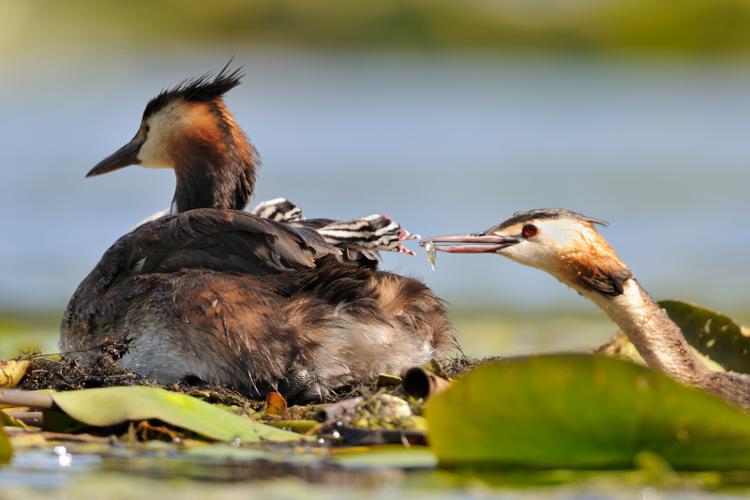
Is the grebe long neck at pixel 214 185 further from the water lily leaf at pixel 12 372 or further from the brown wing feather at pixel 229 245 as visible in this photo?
the water lily leaf at pixel 12 372

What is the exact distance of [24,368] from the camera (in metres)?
5.38

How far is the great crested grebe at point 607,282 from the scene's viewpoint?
5.01m

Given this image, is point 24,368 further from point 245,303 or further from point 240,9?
point 240,9

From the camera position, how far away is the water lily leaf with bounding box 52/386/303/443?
429 cm

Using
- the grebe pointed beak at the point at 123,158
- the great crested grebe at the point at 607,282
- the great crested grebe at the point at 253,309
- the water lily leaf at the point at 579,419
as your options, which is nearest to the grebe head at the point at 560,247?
the great crested grebe at the point at 607,282

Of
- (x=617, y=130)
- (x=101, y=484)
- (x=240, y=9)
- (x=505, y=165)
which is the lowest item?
(x=101, y=484)

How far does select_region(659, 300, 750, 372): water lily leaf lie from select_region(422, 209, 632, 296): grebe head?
3.21 ft

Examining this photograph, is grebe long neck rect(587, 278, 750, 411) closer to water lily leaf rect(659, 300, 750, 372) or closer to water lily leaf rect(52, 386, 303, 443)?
water lily leaf rect(659, 300, 750, 372)

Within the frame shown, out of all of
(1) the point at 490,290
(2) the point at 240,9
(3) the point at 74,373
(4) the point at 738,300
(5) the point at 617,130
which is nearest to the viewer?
(3) the point at 74,373

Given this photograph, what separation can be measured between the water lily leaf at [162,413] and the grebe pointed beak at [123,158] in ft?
10.0

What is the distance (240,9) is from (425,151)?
535cm

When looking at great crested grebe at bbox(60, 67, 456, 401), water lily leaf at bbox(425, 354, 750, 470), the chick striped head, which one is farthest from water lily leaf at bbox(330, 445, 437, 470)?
the chick striped head

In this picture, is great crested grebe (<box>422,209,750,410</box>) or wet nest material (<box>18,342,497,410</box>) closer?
great crested grebe (<box>422,209,750,410</box>)

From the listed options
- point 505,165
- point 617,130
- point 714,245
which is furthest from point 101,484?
point 617,130
